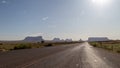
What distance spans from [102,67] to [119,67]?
1.10 meters

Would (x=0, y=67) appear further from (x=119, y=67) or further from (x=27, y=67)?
(x=119, y=67)

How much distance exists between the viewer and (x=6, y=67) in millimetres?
14922

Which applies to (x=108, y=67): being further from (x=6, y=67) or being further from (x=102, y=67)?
(x=6, y=67)

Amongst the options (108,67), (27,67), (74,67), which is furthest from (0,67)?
(108,67)

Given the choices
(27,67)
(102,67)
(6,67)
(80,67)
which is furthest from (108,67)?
(6,67)

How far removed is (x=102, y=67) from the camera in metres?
14.9

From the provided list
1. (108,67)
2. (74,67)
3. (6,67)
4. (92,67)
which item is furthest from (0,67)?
(108,67)

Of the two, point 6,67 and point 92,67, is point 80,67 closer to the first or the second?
point 92,67

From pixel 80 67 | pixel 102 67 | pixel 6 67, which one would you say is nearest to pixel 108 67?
pixel 102 67

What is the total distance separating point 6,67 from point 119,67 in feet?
24.2

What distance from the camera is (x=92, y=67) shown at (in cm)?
1501

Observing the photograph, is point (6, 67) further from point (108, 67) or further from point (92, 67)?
point (108, 67)

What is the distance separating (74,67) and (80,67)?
388mm

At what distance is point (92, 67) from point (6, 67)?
18.5ft
